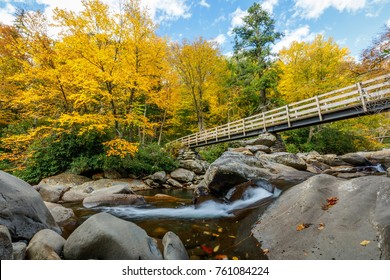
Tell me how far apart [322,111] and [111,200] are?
940 centimetres

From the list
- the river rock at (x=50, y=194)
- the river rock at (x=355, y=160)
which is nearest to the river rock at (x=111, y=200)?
the river rock at (x=50, y=194)

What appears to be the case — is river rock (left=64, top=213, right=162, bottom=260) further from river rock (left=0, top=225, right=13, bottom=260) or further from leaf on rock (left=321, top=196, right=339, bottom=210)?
leaf on rock (left=321, top=196, right=339, bottom=210)

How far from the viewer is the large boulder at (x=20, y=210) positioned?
3174mm

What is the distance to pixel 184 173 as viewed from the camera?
1252 centimetres

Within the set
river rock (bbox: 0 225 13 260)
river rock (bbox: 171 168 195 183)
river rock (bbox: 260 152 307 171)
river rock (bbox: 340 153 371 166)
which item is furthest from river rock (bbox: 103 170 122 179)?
river rock (bbox: 340 153 371 166)

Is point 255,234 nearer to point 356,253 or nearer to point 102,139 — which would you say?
point 356,253

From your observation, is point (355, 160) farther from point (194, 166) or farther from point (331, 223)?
point (331, 223)

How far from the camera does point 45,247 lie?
9.02 ft

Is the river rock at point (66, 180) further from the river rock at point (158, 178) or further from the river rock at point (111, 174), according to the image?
the river rock at point (158, 178)

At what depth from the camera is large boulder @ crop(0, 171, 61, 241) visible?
317 cm

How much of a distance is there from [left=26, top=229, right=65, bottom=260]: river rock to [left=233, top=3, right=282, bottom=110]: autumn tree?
1767 cm

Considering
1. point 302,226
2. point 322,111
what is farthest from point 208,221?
point 322,111

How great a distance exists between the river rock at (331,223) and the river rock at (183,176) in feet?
27.0

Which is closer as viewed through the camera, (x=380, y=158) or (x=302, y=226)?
(x=302, y=226)
